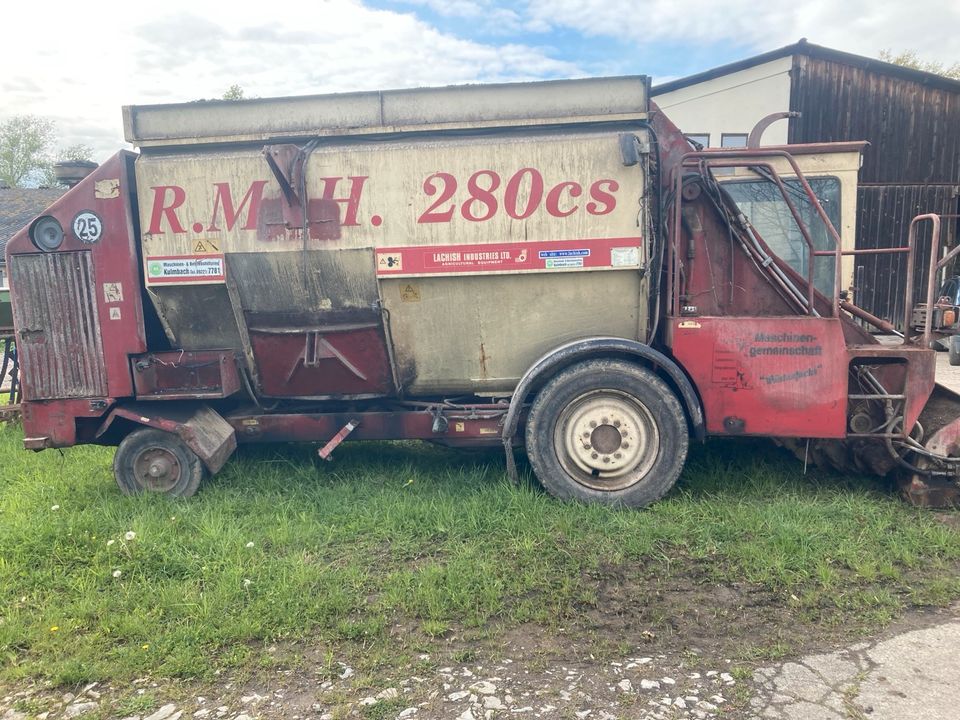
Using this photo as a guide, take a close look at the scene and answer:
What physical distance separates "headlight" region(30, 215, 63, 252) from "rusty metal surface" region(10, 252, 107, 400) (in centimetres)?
6

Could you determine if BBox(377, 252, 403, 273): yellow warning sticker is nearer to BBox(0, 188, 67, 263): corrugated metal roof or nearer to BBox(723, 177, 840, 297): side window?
BBox(723, 177, 840, 297): side window

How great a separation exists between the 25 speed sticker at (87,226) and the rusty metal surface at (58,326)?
4.5 inches

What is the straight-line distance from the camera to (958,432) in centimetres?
438

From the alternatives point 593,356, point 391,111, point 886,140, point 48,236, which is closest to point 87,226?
point 48,236

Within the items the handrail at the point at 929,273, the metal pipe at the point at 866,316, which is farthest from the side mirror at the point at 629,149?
the metal pipe at the point at 866,316

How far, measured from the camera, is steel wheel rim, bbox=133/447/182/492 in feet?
15.9

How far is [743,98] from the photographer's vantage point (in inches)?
554

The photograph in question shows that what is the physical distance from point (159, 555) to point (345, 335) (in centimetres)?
178

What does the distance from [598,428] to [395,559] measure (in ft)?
5.21

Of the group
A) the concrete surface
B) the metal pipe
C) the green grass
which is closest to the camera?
the concrete surface

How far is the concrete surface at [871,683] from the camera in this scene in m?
2.65

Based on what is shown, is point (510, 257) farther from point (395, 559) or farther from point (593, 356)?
point (395, 559)

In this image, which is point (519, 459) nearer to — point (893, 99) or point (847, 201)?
point (847, 201)

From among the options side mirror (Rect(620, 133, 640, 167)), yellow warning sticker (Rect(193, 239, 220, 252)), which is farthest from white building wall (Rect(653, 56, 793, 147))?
yellow warning sticker (Rect(193, 239, 220, 252))
